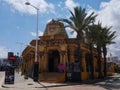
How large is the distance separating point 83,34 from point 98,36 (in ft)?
17.6

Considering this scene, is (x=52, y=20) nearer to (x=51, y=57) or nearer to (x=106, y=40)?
(x=51, y=57)

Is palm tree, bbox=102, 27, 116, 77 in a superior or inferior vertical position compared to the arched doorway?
superior

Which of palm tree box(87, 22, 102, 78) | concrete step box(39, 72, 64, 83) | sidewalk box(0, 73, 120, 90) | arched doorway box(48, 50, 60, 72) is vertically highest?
palm tree box(87, 22, 102, 78)

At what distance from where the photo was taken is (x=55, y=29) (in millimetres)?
48938

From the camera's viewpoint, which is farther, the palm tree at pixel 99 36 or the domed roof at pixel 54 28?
the domed roof at pixel 54 28

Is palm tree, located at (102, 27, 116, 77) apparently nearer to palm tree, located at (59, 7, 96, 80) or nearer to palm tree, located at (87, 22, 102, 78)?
palm tree, located at (87, 22, 102, 78)

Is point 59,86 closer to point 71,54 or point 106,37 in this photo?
point 71,54

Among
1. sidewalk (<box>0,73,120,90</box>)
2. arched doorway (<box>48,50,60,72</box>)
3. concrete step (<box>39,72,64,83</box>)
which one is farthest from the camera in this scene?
arched doorway (<box>48,50,60,72</box>)

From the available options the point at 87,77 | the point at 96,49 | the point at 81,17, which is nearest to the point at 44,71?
the point at 87,77

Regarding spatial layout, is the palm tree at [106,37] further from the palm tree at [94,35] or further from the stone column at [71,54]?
the stone column at [71,54]

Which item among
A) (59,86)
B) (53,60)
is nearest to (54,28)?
(53,60)

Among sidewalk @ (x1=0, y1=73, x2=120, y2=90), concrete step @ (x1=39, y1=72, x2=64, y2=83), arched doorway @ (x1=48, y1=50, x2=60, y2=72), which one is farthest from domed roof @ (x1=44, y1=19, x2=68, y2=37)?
sidewalk @ (x1=0, y1=73, x2=120, y2=90)

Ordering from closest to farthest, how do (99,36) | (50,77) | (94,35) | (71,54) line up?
(50,77) < (71,54) < (94,35) < (99,36)

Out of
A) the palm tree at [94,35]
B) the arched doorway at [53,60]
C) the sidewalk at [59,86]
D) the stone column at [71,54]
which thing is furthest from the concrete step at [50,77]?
the palm tree at [94,35]
